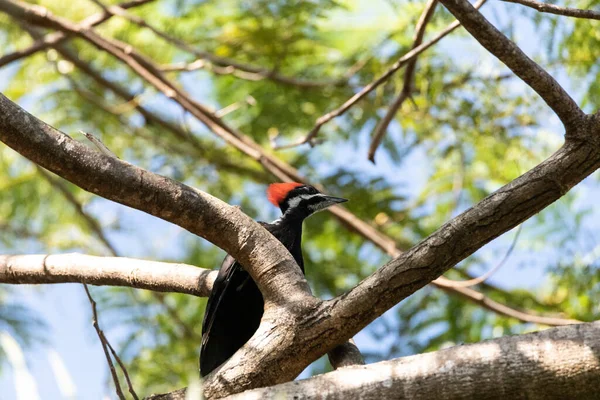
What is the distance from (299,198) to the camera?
14.8 feet

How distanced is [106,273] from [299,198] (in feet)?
5.26

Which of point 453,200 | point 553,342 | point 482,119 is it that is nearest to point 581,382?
point 553,342

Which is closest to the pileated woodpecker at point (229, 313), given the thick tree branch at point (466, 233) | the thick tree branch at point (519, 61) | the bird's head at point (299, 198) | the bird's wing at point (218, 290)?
the bird's wing at point (218, 290)

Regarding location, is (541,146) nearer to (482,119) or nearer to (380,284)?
(482,119)

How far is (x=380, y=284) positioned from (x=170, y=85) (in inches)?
129

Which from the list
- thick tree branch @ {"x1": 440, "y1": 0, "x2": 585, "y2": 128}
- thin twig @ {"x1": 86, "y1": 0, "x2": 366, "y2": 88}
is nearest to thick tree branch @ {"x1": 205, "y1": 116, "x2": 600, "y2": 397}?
thick tree branch @ {"x1": 440, "y1": 0, "x2": 585, "y2": 128}

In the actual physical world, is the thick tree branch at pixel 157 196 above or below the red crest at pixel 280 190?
below

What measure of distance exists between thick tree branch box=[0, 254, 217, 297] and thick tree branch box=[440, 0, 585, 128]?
159 centimetres

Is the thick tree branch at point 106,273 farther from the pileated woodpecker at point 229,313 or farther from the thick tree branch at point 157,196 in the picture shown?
the thick tree branch at point 157,196

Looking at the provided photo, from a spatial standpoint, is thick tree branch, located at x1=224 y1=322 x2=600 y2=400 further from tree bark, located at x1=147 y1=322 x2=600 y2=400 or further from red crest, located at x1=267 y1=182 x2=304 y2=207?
red crest, located at x1=267 y1=182 x2=304 y2=207

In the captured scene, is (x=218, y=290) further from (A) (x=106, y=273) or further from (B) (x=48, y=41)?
(B) (x=48, y=41)

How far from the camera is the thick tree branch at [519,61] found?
2.27 m

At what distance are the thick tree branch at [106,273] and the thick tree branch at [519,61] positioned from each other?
1.59m

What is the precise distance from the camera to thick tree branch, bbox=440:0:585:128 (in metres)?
2.27
